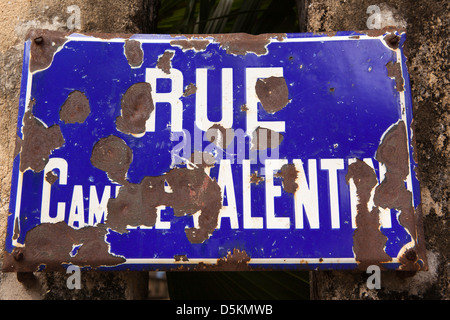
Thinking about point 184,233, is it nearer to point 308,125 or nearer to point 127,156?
point 127,156

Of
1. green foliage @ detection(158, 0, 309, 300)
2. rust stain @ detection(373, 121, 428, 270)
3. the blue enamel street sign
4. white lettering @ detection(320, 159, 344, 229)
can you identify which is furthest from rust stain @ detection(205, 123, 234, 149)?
green foliage @ detection(158, 0, 309, 300)

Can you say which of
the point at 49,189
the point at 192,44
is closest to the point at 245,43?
the point at 192,44

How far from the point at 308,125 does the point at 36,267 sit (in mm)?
676

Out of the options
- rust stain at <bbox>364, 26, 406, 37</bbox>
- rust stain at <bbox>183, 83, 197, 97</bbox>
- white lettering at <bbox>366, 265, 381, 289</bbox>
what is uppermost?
rust stain at <bbox>364, 26, 406, 37</bbox>

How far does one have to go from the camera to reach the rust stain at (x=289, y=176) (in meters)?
0.95

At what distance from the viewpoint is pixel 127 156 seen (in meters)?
0.98

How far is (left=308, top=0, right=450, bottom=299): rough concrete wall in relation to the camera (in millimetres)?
959

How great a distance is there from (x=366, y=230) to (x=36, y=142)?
0.76 metres

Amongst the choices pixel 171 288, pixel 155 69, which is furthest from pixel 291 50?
pixel 171 288

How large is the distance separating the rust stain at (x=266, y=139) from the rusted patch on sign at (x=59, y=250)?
0.39 m

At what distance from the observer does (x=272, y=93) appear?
1.00 metres

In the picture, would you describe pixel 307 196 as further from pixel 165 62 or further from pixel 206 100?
pixel 165 62

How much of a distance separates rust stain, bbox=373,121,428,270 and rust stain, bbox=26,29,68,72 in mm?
792

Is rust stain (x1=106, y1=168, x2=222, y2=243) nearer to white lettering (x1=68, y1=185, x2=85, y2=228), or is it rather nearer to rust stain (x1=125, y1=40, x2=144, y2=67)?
white lettering (x1=68, y1=185, x2=85, y2=228)
